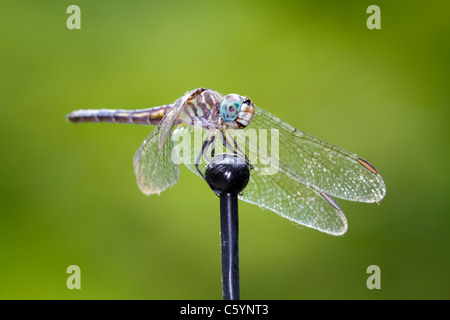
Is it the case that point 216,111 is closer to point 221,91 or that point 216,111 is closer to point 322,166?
point 322,166

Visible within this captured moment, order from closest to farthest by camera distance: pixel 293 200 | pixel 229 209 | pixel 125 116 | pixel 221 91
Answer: pixel 229 209, pixel 293 200, pixel 125 116, pixel 221 91

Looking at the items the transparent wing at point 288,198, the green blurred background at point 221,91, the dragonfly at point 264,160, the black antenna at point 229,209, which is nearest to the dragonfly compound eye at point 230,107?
the dragonfly at point 264,160

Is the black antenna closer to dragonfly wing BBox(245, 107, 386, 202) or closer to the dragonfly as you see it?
the dragonfly

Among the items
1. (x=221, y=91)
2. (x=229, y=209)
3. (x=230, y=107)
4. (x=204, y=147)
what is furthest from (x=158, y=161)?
(x=221, y=91)

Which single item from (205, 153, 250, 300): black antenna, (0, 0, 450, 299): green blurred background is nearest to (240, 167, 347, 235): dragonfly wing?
(205, 153, 250, 300): black antenna
